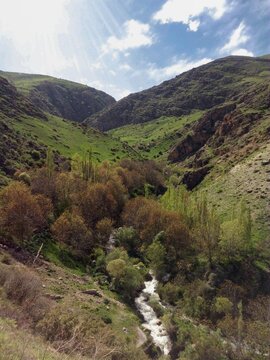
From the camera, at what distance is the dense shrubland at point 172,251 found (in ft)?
144

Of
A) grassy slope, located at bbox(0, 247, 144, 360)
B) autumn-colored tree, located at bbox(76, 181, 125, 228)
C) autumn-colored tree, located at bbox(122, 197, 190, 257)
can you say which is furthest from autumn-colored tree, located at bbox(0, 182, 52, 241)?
autumn-colored tree, located at bbox(122, 197, 190, 257)

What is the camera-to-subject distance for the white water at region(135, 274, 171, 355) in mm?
43344

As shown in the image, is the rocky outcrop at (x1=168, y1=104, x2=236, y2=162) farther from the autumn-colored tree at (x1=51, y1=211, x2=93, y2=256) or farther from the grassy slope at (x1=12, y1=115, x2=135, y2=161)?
the autumn-colored tree at (x1=51, y1=211, x2=93, y2=256)

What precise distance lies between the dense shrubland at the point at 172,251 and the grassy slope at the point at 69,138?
44.3 m

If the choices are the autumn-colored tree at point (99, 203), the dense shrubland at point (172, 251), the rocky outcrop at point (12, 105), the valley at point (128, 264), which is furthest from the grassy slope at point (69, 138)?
the dense shrubland at point (172, 251)

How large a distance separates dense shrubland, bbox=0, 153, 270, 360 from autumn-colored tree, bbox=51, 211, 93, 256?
0.18 m

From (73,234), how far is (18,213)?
1293 centimetres

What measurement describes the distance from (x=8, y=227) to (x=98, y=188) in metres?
33.5

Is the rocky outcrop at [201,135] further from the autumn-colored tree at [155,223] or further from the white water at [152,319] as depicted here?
the white water at [152,319]

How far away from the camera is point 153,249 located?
203 feet

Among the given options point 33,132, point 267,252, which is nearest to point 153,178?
point 33,132

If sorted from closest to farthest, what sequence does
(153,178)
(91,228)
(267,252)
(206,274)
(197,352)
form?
(197,352) < (206,274) < (267,252) < (91,228) < (153,178)

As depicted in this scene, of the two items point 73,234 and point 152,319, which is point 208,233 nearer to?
point 152,319

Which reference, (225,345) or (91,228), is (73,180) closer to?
(91,228)
